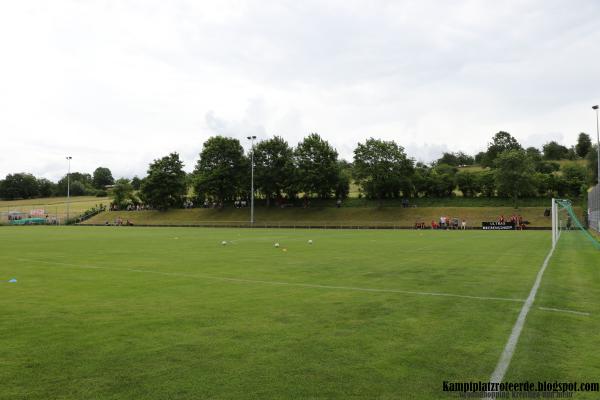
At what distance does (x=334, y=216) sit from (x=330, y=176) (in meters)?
8.61

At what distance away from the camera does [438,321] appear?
8078 mm

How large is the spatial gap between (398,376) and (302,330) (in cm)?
245

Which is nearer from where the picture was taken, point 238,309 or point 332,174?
point 238,309

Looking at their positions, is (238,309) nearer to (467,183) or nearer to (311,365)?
(311,365)

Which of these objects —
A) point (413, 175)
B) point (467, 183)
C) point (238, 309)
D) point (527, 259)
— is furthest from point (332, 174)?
point (238, 309)

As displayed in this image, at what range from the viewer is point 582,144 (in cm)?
13388

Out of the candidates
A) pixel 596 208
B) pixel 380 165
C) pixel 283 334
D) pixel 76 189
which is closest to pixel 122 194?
pixel 380 165

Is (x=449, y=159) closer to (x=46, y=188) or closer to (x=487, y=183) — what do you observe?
(x=487, y=183)

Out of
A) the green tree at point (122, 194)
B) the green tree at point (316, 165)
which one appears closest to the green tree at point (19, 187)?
the green tree at point (122, 194)

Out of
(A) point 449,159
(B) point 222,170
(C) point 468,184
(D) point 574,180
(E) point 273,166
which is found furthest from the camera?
(A) point 449,159

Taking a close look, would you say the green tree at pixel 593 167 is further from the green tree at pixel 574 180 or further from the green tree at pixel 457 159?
the green tree at pixel 457 159

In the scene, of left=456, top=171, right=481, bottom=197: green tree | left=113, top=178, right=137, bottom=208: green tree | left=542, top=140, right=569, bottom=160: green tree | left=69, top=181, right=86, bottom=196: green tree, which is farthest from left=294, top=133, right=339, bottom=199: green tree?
left=69, top=181, right=86, bottom=196: green tree

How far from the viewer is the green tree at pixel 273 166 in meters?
87.8

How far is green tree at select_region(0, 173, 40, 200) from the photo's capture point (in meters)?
169
